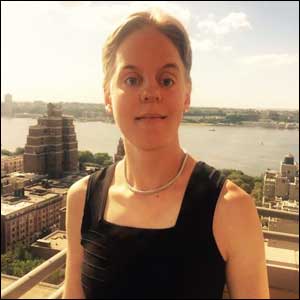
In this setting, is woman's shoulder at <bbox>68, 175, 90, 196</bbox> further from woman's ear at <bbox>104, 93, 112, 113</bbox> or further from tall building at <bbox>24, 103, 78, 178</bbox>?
tall building at <bbox>24, 103, 78, 178</bbox>

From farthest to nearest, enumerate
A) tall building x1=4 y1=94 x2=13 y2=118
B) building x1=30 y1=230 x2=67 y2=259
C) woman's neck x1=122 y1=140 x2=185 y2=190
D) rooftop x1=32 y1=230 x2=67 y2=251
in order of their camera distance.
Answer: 1. tall building x1=4 y1=94 x2=13 y2=118
2. building x1=30 y1=230 x2=67 y2=259
3. rooftop x1=32 y1=230 x2=67 y2=251
4. woman's neck x1=122 y1=140 x2=185 y2=190

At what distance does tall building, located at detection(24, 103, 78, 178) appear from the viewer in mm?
2166

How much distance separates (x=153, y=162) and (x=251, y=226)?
0.77 feet

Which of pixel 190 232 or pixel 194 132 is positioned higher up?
pixel 194 132

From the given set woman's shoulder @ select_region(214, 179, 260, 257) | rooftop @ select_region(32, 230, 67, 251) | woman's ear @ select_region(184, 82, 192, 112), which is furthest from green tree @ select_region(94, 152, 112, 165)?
woman's shoulder @ select_region(214, 179, 260, 257)

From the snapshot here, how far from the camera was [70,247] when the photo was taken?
32.1 inches

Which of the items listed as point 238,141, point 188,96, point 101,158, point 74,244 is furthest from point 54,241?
point 238,141

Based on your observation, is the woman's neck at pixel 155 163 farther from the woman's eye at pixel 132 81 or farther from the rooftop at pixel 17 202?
the rooftop at pixel 17 202

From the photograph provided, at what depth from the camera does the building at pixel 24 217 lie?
1857 mm

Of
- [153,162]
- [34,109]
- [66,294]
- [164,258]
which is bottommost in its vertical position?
[66,294]

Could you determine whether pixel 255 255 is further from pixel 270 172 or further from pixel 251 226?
pixel 270 172

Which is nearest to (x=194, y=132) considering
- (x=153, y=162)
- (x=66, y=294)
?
(x=153, y=162)

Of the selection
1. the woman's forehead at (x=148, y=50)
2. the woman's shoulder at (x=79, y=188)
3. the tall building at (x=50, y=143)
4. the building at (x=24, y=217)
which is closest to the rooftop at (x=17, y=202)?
the building at (x=24, y=217)

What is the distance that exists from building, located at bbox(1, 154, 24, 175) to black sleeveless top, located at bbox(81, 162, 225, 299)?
1608 millimetres
